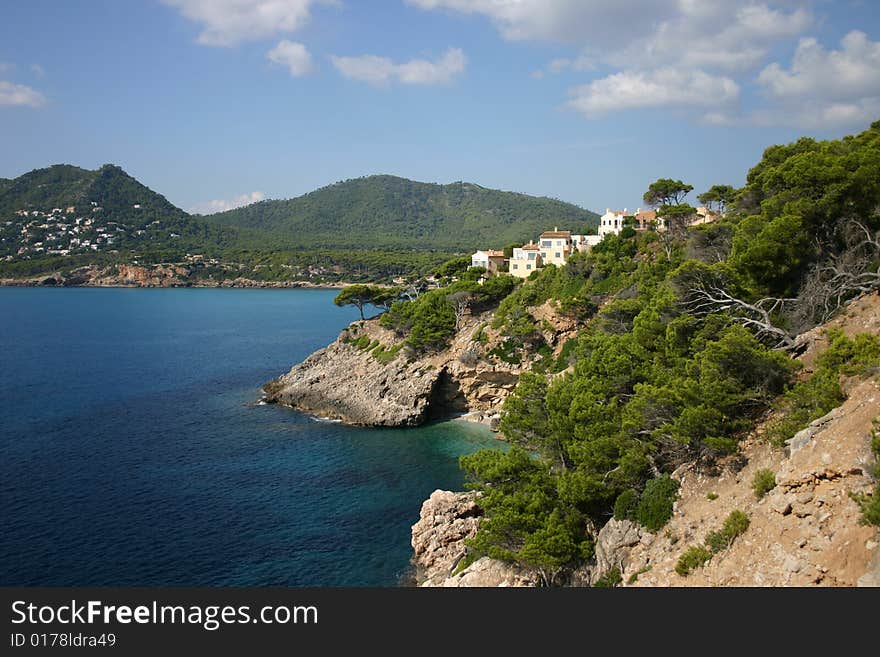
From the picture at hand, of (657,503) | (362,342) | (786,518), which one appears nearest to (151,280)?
(362,342)

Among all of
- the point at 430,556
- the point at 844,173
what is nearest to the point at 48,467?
the point at 430,556

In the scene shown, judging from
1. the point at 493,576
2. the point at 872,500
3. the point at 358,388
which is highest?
the point at 872,500

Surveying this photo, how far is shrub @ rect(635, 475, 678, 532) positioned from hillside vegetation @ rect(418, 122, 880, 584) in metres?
0.04

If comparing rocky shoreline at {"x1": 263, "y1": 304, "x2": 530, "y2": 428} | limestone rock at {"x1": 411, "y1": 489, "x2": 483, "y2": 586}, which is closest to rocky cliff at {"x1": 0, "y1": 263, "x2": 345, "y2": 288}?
rocky shoreline at {"x1": 263, "y1": 304, "x2": 530, "y2": 428}

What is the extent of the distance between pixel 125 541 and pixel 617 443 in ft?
78.1

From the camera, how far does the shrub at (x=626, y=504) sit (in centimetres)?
1983

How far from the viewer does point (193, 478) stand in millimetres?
36375

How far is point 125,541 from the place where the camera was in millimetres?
28188

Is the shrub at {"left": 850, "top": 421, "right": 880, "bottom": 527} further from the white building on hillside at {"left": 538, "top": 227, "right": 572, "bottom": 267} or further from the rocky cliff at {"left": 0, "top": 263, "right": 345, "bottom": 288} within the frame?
the rocky cliff at {"left": 0, "top": 263, "right": 345, "bottom": 288}

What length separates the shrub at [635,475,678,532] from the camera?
18.3 m

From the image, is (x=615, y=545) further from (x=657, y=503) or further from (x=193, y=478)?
(x=193, y=478)

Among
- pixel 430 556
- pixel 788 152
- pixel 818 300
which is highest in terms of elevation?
pixel 788 152

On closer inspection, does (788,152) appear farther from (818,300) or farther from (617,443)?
(617,443)

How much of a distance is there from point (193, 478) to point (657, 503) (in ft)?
95.1
